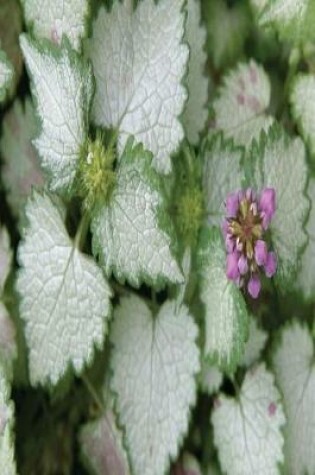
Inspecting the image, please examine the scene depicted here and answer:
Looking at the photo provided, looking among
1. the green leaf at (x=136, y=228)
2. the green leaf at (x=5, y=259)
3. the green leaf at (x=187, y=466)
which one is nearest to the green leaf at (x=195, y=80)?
the green leaf at (x=136, y=228)

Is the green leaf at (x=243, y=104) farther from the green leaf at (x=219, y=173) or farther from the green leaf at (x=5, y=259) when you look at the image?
the green leaf at (x=5, y=259)

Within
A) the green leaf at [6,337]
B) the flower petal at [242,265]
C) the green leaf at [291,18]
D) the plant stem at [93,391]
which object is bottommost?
the plant stem at [93,391]

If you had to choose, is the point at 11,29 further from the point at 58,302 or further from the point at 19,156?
the point at 58,302

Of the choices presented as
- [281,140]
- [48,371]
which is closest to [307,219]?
[281,140]

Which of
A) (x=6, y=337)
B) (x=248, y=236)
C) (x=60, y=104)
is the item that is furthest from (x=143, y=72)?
(x=6, y=337)

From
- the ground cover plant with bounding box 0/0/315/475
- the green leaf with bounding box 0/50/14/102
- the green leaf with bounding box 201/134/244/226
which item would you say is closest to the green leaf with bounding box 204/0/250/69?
the ground cover plant with bounding box 0/0/315/475

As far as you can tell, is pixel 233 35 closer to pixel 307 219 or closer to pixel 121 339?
pixel 307 219

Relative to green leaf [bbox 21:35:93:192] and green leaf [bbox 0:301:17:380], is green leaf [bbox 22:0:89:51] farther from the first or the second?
green leaf [bbox 0:301:17:380]
